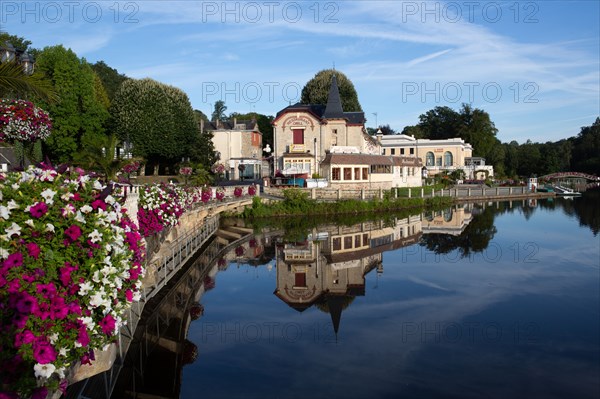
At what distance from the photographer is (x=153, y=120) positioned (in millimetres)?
41500

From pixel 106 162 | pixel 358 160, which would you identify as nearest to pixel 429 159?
pixel 358 160

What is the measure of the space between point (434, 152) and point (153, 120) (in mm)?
43887

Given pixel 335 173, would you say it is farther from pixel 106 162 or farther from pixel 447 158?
pixel 447 158

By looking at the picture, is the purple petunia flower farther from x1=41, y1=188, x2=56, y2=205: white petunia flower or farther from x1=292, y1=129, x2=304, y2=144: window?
x1=292, y1=129, x2=304, y2=144: window

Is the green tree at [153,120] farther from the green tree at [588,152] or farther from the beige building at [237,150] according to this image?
the green tree at [588,152]

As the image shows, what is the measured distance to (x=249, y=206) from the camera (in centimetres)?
3641

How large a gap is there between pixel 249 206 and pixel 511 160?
71138 mm

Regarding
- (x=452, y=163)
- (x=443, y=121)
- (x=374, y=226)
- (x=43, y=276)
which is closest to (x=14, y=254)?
(x=43, y=276)

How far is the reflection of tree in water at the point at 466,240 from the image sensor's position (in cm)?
2620

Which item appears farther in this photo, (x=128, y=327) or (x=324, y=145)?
(x=324, y=145)

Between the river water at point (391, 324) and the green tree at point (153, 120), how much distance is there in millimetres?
18954

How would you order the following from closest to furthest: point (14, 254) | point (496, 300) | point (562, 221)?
point (14, 254) < point (496, 300) < point (562, 221)

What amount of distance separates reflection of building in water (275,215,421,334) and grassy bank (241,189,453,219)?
4.98m

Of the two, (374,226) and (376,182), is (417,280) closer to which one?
(374,226)
